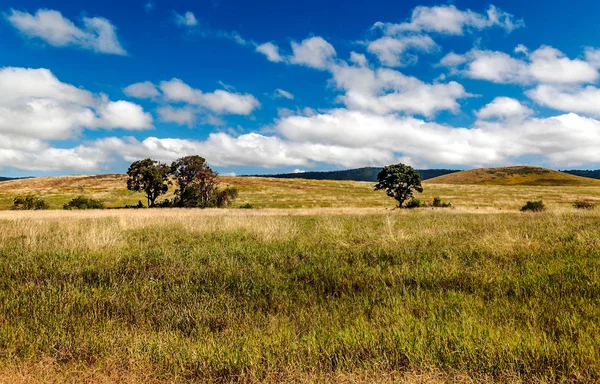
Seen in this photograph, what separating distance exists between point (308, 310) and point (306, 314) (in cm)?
20

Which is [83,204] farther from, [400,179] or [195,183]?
[400,179]

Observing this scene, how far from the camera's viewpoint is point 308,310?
4.51 m

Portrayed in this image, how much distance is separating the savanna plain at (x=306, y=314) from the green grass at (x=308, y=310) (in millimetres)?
21

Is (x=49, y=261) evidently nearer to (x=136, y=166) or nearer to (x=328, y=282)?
(x=328, y=282)

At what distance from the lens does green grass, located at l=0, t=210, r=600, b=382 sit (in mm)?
3205

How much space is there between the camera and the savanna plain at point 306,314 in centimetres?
315

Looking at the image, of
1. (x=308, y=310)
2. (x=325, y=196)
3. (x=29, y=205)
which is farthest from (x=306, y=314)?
(x=325, y=196)

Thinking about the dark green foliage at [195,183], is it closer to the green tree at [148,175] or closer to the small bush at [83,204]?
the green tree at [148,175]

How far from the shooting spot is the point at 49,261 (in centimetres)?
729

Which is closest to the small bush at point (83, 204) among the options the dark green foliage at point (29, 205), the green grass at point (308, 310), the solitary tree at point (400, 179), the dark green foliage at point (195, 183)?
the dark green foliage at point (29, 205)

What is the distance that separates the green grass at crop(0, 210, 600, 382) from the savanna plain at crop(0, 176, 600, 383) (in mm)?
21

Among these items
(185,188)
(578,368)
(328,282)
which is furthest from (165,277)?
(185,188)

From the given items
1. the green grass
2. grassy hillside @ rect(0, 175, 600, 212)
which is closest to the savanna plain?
the green grass

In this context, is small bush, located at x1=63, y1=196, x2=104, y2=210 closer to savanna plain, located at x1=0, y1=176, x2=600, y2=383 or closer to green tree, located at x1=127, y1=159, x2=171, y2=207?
green tree, located at x1=127, y1=159, x2=171, y2=207
